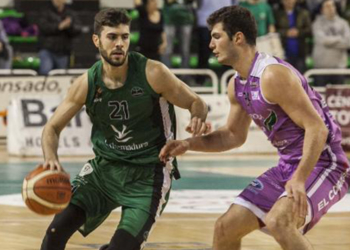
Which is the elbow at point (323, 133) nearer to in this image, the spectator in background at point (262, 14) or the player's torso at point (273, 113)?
the player's torso at point (273, 113)

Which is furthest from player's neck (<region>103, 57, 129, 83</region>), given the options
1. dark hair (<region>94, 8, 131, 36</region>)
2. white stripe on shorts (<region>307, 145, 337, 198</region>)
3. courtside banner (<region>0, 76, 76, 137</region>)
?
courtside banner (<region>0, 76, 76, 137</region>)

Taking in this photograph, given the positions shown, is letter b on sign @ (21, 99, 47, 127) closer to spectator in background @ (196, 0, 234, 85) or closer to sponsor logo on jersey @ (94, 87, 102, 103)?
spectator in background @ (196, 0, 234, 85)

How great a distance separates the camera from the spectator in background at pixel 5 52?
16781mm

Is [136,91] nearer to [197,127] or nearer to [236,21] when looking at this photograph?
[197,127]

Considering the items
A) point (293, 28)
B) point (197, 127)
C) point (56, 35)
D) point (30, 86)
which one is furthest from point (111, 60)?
point (293, 28)

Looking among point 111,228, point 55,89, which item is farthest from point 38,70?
Answer: point 111,228

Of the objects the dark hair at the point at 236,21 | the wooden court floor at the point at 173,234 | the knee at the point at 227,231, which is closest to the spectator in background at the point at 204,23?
the wooden court floor at the point at 173,234

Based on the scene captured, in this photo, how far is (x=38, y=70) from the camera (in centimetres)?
1817

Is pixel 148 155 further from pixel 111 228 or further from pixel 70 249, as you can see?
pixel 111 228

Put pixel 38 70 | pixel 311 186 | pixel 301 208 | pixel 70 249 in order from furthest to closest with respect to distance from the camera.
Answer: pixel 38 70 < pixel 70 249 < pixel 311 186 < pixel 301 208

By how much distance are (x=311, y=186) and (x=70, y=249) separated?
2.24 metres

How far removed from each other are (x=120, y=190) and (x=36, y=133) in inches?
334

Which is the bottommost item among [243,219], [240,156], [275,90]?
[240,156]

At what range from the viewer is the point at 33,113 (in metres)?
15.4
